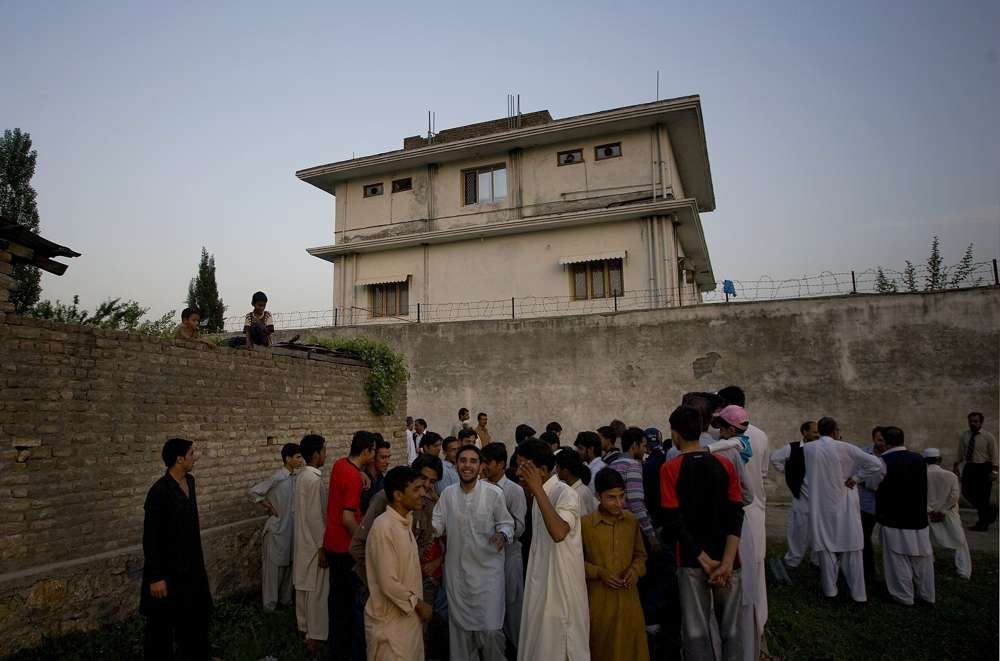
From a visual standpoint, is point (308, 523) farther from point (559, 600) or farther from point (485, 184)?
point (485, 184)

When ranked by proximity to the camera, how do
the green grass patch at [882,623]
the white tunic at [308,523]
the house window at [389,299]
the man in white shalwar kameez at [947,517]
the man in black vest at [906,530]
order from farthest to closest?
the house window at [389,299] → the man in white shalwar kameez at [947,517] → the man in black vest at [906,530] → the white tunic at [308,523] → the green grass patch at [882,623]

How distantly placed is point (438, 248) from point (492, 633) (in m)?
16.8

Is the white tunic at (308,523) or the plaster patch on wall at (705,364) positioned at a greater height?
the plaster patch on wall at (705,364)

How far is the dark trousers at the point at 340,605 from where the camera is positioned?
5.20 meters

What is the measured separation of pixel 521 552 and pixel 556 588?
1.25 meters

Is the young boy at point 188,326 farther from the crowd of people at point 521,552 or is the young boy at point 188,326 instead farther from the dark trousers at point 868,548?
the dark trousers at point 868,548

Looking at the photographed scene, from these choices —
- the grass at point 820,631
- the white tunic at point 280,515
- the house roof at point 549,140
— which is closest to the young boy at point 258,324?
the white tunic at point 280,515

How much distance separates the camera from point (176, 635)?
4.68 m

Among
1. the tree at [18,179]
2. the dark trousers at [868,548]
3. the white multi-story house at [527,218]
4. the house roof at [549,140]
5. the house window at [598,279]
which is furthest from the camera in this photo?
the tree at [18,179]

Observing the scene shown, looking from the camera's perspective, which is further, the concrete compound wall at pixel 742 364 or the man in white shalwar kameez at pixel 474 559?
the concrete compound wall at pixel 742 364

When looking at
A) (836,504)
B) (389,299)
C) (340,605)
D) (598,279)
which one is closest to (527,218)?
(598,279)

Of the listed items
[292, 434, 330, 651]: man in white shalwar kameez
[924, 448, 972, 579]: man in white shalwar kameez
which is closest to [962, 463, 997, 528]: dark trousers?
[924, 448, 972, 579]: man in white shalwar kameez

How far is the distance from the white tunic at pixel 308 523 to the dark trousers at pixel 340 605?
0.68 m

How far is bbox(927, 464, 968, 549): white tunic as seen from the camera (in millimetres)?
7562
